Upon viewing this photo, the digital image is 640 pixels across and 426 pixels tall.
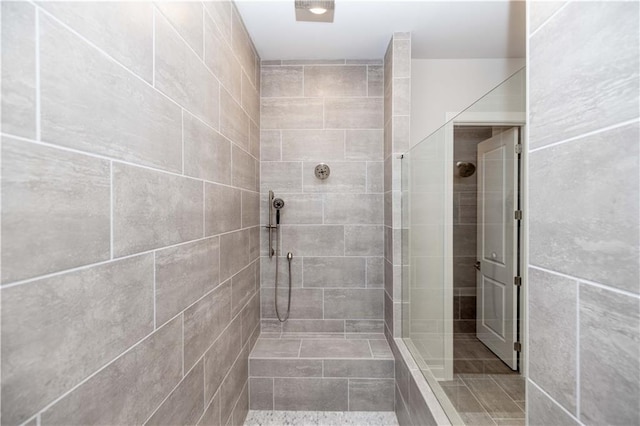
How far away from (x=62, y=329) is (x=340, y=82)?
2.34 m

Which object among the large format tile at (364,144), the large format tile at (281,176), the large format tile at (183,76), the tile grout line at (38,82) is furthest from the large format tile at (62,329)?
the large format tile at (364,144)

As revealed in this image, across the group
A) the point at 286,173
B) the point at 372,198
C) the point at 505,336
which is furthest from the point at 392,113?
the point at 505,336

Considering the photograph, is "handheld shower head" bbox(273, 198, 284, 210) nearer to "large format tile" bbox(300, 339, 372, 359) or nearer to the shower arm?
the shower arm

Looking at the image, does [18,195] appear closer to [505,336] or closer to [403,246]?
[505,336]

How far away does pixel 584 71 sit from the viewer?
22.2 inches

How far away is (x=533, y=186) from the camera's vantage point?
71 cm

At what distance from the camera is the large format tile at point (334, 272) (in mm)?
2408

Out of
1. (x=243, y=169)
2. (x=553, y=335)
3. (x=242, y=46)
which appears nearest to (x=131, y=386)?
(x=553, y=335)

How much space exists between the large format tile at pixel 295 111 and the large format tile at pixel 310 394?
192 cm

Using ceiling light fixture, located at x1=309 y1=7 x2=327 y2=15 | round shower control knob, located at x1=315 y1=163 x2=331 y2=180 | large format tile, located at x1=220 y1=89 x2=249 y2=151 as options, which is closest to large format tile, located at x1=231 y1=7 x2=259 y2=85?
large format tile, located at x1=220 y1=89 x2=249 y2=151

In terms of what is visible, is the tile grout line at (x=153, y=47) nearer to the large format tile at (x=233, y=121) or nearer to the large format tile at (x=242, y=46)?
the large format tile at (x=233, y=121)

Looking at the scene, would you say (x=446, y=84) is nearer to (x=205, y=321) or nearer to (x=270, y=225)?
(x=270, y=225)

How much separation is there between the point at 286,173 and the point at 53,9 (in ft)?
6.08

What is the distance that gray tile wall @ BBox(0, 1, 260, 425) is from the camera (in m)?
0.52
